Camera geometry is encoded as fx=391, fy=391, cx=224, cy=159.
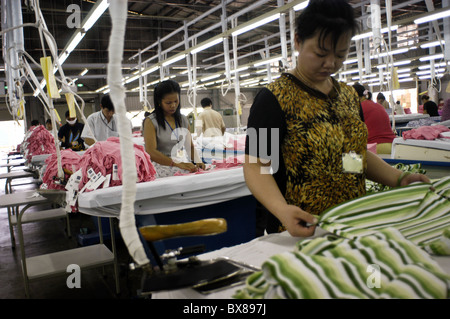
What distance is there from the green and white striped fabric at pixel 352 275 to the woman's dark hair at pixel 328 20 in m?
0.70

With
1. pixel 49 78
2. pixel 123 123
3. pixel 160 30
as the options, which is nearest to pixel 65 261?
pixel 49 78

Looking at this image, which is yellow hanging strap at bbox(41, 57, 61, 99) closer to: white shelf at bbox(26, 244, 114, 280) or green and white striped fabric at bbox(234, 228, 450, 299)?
white shelf at bbox(26, 244, 114, 280)

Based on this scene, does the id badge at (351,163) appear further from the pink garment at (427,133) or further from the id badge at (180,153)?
the pink garment at (427,133)

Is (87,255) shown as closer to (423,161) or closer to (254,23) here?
(423,161)

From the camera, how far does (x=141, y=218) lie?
243cm

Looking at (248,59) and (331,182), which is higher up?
(248,59)

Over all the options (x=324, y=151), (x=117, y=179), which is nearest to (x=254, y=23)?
(x=117, y=179)

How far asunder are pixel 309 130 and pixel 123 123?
0.70m

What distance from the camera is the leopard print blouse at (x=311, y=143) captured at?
1314mm

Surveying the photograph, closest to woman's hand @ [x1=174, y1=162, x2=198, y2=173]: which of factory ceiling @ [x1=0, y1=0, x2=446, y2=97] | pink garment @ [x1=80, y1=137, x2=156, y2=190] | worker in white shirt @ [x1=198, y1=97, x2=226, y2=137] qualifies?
pink garment @ [x1=80, y1=137, x2=156, y2=190]

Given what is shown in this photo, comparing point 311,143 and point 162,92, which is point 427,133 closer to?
point 162,92

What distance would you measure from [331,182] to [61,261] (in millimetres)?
2414

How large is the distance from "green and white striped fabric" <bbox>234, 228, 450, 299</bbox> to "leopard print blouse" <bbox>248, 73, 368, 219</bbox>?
51 centimetres

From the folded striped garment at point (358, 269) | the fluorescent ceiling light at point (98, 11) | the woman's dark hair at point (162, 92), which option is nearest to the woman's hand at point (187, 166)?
the woman's dark hair at point (162, 92)
